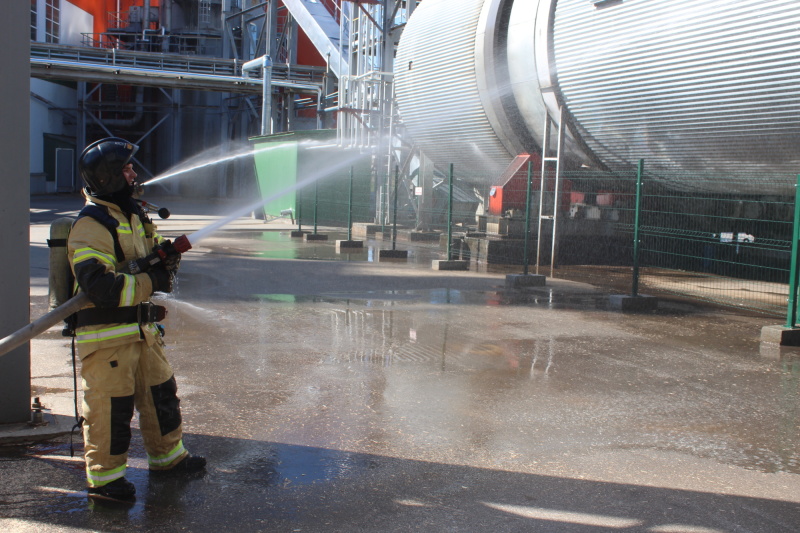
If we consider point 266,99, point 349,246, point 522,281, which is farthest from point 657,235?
point 266,99

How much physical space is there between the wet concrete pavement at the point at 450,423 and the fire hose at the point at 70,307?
2.31ft

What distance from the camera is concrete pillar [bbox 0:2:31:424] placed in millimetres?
4242

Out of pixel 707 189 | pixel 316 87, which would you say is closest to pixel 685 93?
pixel 707 189

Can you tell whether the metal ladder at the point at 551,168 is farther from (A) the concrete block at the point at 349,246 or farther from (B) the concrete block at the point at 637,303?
(A) the concrete block at the point at 349,246

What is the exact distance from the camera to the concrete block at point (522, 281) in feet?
35.7

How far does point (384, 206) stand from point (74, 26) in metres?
25.6

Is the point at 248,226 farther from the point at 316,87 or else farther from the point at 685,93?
the point at 685,93

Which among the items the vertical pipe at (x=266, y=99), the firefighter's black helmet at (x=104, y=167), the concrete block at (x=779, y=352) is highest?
the vertical pipe at (x=266, y=99)

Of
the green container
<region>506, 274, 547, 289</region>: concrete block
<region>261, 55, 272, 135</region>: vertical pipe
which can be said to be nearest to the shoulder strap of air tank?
<region>506, 274, 547, 289</region>: concrete block

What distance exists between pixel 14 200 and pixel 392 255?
9796mm

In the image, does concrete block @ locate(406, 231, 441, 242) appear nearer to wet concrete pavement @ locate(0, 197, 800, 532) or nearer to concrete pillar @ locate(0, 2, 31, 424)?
wet concrete pavement @ locate(0, 197, 800, 532)

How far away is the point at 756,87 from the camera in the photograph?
9219 millimetres

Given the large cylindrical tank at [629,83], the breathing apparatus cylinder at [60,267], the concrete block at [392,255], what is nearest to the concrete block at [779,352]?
the large cylindrical tank at [629,83]

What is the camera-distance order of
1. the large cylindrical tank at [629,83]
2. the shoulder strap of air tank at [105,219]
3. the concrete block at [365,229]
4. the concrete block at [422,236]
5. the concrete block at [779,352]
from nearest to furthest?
the shoulder strap of air tank at [105,219], the concrete block at [779,352], the large cylindrical tank at [629,83], the concrete block at [422,236], the concrete block at [365,229]
